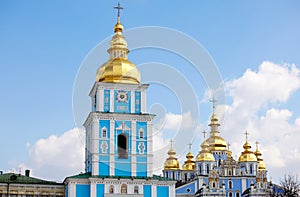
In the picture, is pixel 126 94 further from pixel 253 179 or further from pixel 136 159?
pixel 253 179

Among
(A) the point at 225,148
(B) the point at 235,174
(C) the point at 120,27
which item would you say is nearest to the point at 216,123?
(A) the point at 225,148

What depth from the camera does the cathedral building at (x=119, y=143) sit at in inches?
1686

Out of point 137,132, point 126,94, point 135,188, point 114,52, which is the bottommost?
point 135,188

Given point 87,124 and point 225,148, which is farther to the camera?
point 225,148

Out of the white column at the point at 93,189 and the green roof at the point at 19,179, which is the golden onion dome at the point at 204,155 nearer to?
the green roof at the point at 19,179

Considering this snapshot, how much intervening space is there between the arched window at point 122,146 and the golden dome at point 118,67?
4.48 meters

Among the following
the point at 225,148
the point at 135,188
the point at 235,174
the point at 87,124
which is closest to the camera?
the point at 135,188

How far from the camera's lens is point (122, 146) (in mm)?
44750

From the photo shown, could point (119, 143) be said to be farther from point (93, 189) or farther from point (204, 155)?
point (204, 155)

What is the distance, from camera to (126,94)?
45344 mm

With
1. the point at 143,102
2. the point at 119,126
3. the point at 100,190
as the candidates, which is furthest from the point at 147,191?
the point at 143,102

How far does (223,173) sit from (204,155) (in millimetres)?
3237

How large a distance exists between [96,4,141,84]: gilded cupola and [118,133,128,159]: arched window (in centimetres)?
447

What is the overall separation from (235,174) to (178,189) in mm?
7338
